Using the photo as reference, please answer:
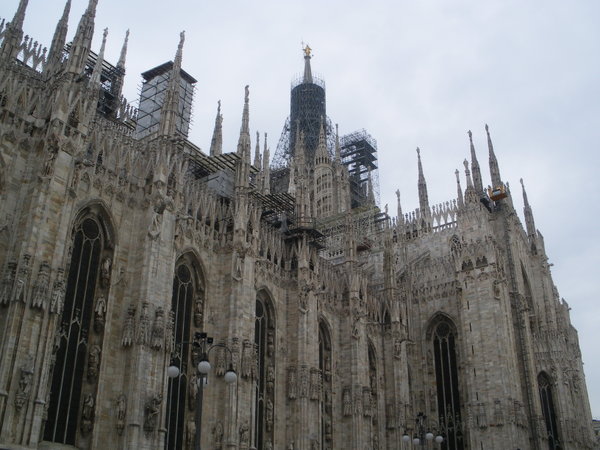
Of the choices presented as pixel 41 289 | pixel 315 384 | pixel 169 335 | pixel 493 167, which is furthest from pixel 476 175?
pixel 41 289

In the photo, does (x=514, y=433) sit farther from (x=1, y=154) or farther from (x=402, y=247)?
(x=1, y=154)

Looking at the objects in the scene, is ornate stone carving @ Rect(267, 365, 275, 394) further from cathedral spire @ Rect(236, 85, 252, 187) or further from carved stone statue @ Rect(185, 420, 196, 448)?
cathedral spire @ Rect(236, 85, 252, 187)

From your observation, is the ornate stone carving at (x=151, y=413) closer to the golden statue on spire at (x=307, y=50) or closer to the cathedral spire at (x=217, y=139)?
the cathedral spire at (x=217, y=139)

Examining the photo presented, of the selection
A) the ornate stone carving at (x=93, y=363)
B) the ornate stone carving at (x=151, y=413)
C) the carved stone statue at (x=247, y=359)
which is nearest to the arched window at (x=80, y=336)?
the ornate stone carving at (x=93, y=363)

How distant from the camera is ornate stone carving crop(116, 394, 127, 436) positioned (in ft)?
74.1

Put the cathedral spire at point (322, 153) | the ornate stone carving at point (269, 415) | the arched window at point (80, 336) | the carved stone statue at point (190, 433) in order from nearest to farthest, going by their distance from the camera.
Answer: the arched window at point (80, 336) → the carved stone statue at point (190, 433) → the ornate stone carving at point (269, 415) → the cathedral spire at point (322, 153)

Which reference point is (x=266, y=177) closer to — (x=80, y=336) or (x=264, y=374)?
(x=264, y=374)

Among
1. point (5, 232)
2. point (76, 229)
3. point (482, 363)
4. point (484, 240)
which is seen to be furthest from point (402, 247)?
point (5, 232)

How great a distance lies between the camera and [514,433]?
38969 mm

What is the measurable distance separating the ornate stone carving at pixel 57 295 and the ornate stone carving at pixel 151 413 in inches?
186

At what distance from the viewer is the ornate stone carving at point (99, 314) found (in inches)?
938

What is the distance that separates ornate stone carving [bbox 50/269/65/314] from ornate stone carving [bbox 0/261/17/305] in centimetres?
126

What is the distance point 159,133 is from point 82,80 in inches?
174

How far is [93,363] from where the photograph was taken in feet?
75.8
